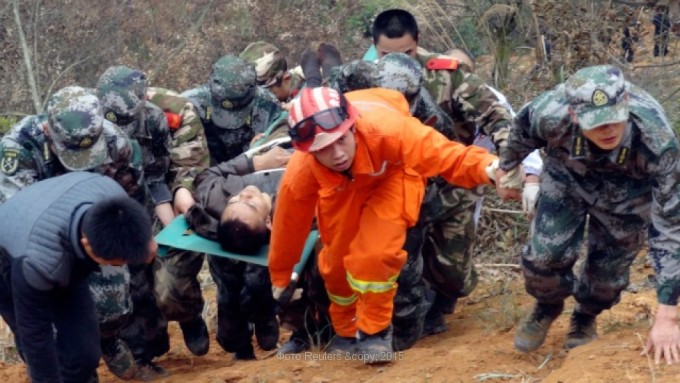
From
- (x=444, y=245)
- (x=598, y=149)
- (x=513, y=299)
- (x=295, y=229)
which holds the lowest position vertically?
(x=513, y=299)

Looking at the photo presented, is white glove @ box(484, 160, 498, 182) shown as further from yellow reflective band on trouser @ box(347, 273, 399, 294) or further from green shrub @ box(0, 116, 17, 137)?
green shrub @ box(0, 116, 17, 137)

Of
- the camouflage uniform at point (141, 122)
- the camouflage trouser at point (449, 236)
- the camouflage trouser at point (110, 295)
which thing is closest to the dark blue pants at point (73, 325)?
the camouflage trouser at point (110, 295)

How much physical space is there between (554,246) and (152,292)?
106 inches

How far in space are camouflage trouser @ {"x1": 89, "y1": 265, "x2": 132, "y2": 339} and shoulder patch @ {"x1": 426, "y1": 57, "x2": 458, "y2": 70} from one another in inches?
82.7

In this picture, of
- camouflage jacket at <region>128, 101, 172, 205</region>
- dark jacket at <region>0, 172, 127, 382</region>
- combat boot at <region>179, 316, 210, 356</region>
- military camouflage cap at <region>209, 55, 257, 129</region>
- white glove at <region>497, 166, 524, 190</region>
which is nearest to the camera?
dark jacket at <region>0, 172, 127, 382</region>

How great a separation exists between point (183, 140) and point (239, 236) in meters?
1.08

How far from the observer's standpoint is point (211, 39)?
1648 centimetres

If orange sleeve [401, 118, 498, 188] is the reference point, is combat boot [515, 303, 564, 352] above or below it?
below

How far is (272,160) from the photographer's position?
21.3ft

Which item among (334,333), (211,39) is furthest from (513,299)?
(211,39)

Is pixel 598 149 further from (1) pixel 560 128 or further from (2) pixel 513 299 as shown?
(2) pixel 513 299

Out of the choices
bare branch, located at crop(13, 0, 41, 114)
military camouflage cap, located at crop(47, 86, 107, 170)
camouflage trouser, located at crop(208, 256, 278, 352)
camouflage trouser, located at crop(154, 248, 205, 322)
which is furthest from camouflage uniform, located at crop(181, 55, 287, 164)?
bare branch, located at crop(13, 0, 41, 114)

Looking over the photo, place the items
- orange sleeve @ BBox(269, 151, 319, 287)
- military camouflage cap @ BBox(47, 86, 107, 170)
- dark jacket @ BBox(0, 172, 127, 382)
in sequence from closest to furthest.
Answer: dark jacket @ BBox(0, 172, 127, 382) → orange sleeve @ BBox(269, 151, 319, 287) → military camouflage cap @ BBox(47, 86, 107, 170)

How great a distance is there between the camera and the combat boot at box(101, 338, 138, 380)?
20.6 ft
